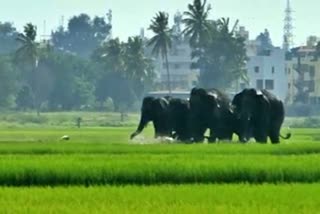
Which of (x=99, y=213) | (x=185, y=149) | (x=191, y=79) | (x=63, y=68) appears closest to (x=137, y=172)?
(x=99, y=213)

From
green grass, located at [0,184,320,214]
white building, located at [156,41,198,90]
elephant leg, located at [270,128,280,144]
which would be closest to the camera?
green grass, located at [0,184,320,214]

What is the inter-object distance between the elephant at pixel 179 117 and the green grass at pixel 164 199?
25.3 meters

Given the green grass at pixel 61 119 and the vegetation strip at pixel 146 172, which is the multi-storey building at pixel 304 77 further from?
the vegetation strip at pixel 146 172

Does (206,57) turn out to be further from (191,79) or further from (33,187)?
(33,187)

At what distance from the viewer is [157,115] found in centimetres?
4859

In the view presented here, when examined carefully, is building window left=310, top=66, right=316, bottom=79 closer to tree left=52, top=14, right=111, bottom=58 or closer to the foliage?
the foliage

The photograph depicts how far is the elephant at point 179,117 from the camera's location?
4759 centimetres

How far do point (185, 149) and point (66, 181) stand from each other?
36.7ft

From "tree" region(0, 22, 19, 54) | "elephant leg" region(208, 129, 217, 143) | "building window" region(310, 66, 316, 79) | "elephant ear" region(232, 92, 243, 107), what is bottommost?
"elephant leg" region(208, 129, 217, 143)

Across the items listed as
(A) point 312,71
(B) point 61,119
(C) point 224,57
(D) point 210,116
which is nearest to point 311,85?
(A) point 312,71

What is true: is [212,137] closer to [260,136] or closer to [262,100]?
[260,136]

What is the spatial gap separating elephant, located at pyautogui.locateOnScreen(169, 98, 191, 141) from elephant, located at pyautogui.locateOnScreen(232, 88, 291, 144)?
3014mm

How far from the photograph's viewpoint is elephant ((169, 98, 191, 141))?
47594 mm

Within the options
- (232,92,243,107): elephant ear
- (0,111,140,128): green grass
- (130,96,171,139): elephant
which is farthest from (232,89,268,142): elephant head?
(0,111,140,128): green grass
